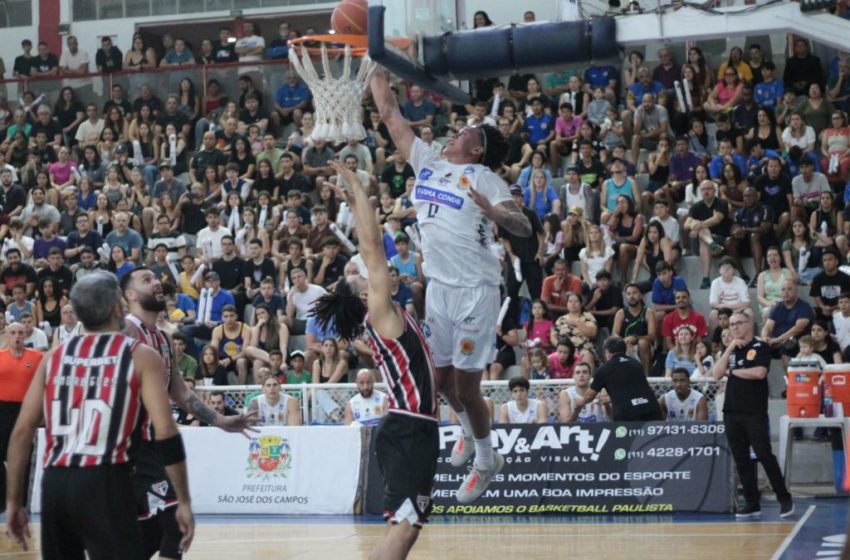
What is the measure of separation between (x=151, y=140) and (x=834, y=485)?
15.4 metres

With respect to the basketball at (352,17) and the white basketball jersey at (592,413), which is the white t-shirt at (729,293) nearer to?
the white basketball jersey at (592,413)

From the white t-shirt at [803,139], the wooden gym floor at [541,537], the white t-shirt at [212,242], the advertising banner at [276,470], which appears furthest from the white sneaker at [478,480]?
the white t-shirt at [212,242]

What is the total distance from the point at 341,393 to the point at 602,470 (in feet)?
12.5

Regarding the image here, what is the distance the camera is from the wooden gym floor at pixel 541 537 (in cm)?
1248

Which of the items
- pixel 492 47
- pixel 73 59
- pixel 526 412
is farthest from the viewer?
pixel 73 59

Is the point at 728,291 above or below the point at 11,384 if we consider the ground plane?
above

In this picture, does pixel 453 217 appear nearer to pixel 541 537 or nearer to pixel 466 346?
pixel 466 346

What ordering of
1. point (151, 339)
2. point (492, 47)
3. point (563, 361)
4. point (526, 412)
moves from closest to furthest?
1. point (151, 339)
2. point (492, 47)
3. point (526, 412)
4. point (563, 361)

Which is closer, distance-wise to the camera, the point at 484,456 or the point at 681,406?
the point at 484,456

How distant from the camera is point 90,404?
6.60 meters

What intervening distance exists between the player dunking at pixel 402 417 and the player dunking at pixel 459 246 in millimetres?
847

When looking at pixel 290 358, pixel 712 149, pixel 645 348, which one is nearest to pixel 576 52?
pixel 645 348

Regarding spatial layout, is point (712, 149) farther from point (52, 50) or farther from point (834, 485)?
point (52, 50)

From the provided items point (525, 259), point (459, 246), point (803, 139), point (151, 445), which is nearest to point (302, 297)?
point (525, 259)
